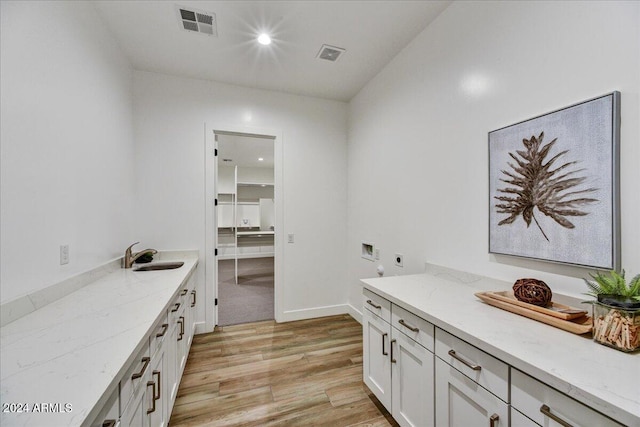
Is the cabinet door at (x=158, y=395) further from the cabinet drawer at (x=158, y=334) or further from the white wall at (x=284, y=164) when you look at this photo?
the white wall at (x=284, y=164)

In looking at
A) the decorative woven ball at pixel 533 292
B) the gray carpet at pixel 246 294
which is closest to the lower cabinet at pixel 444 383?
the decorative woven ball at pixel 533 292

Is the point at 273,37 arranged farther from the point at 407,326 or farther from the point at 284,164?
the point at 407,326

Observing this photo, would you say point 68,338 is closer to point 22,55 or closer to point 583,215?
point 22,55

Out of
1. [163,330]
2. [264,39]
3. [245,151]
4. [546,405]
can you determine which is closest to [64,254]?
[163,330]

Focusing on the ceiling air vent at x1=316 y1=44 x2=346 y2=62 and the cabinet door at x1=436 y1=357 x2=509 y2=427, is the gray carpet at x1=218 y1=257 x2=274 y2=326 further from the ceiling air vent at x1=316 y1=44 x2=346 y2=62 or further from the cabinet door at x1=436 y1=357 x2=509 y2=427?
the ceiling air vent at x1=316 y1=44 x2=346 y2=62

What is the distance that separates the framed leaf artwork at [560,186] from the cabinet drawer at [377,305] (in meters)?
0.74

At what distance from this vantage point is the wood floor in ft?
5.92

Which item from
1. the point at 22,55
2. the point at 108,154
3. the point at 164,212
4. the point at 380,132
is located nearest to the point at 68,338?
the point at 22,55

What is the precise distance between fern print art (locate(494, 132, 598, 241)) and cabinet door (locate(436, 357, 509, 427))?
2.75ft

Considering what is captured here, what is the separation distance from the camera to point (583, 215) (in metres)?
1.22

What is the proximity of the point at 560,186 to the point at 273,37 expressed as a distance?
93.4 inches

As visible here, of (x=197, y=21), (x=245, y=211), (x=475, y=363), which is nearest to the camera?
(x=475, y=363)

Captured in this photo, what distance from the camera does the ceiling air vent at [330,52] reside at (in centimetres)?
251

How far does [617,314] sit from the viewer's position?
3.01ft
